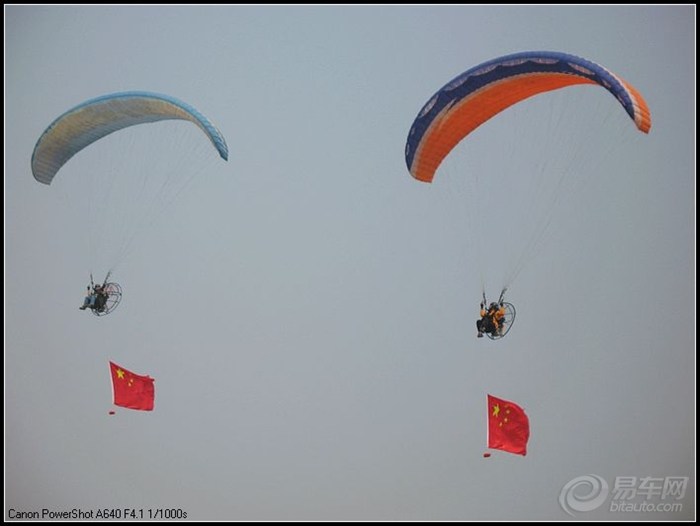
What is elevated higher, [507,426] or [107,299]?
[107,299]

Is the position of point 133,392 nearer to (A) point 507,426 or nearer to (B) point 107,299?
(B) point 107,299

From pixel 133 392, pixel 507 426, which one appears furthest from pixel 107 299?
pixel 507 426

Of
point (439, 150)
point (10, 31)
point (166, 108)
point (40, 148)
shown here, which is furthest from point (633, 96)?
point (10, 31)

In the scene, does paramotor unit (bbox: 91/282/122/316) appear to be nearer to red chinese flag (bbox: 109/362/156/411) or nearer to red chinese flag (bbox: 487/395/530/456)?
red chinese flag (bbox: 109/362/156/411)

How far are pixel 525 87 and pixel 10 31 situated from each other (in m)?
13.8

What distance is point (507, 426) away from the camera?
15016 millimetres

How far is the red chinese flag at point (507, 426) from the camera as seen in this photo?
14945 mm

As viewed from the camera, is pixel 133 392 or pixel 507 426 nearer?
pixel 507 426

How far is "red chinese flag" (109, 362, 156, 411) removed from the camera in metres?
16.8

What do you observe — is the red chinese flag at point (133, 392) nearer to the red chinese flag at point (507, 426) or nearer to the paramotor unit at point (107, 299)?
the paramotor unit at point (107, 299)

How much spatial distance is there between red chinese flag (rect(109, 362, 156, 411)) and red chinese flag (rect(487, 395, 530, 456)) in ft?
18.6

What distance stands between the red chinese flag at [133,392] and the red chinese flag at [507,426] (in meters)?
5.67

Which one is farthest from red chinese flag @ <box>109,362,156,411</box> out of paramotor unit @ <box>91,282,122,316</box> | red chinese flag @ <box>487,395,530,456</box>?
red chinese flag @ <box>487,395,530,456</box>

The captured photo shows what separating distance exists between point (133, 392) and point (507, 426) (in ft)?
20.4
